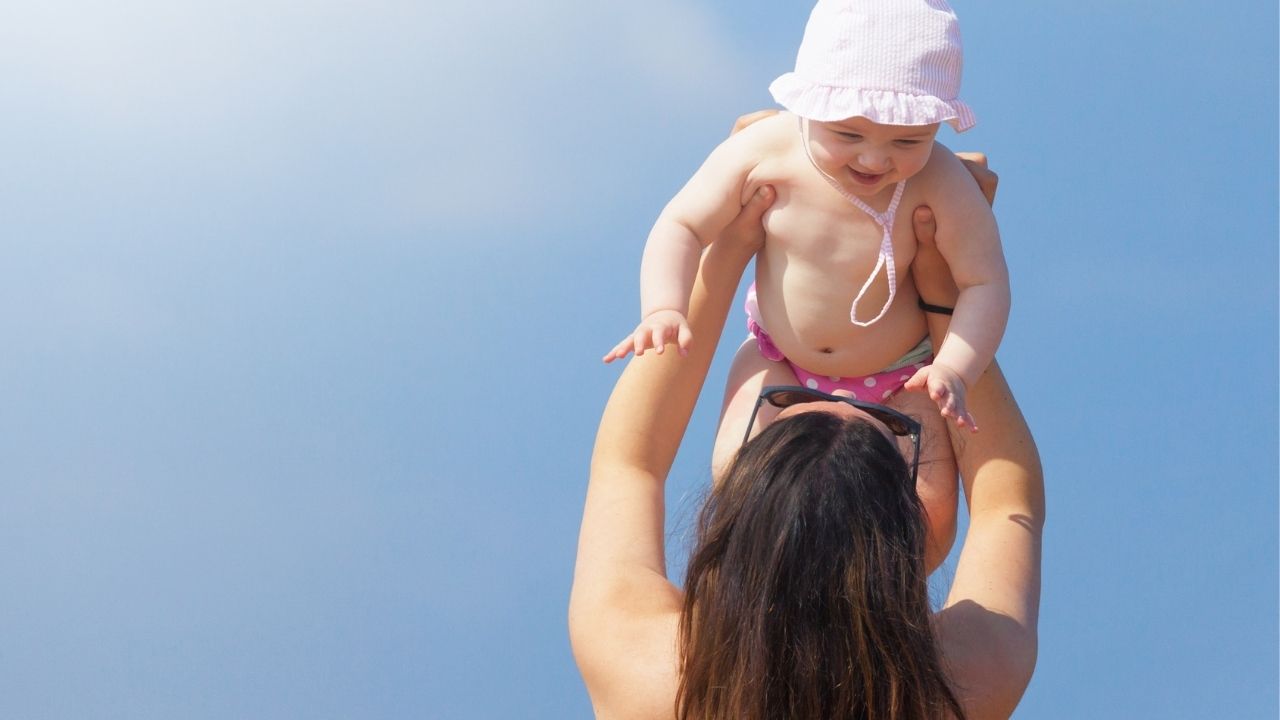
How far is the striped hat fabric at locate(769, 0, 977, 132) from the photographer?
9.29ft

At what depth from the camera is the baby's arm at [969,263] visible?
9.36 feet

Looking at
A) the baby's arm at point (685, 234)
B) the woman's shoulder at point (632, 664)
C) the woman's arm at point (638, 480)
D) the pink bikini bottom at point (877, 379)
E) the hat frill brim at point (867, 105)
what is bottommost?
the woman's shoulder at point (632, 664)

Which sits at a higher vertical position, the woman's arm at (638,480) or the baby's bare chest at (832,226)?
the baby's bare chest at (832,226)

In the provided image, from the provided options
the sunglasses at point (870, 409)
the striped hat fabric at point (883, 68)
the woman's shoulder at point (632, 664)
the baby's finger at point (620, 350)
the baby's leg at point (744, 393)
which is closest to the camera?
the woman's shoulder at point (632, 664)

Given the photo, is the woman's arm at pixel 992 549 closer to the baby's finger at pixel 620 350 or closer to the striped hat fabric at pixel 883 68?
the striped hat fabric at pixel 883 68

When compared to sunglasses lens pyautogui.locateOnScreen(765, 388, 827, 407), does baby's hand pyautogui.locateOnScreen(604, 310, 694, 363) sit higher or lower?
higher

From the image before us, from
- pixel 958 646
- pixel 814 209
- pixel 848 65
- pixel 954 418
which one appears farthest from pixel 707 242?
pixel 958 646

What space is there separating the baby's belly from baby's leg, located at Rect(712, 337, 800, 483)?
58 millimetres

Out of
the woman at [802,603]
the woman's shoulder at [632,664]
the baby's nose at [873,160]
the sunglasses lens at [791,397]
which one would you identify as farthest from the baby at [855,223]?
the woman's shoulder at [632,664]

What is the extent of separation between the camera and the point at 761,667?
1922mm

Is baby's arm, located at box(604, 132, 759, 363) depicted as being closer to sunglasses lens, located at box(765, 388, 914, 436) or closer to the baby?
the baby

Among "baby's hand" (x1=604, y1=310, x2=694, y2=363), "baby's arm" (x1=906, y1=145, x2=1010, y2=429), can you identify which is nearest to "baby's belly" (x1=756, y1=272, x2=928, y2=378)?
"baby's arm" (x1=906, y1=145, x2=1010, y2=429)

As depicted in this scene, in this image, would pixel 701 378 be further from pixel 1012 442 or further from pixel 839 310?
pixel 1012 442

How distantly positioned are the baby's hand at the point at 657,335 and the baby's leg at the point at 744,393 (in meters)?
0.31
